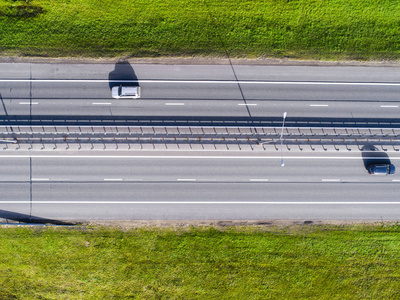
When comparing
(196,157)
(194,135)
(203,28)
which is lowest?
(196,157)

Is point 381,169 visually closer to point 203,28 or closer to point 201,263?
point 201,263

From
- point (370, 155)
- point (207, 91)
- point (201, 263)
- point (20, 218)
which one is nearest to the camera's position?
point (20, 218)

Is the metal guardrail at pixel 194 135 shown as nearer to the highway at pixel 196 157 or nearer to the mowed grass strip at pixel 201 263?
the highway at pixel 196 157

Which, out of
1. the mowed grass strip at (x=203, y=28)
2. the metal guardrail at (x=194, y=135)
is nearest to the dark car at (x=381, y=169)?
the metal guardrail at (x=194, y=135)

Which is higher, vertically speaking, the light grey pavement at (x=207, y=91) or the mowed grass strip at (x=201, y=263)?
the light grey pavement at (x=207, y=91)

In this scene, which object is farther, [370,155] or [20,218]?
[370,155]

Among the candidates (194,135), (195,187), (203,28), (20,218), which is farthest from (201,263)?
(203,28)
